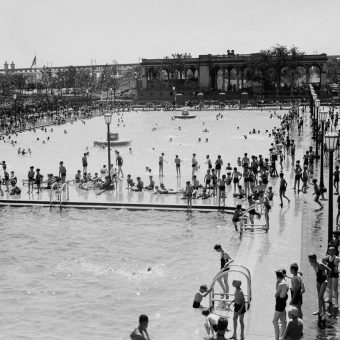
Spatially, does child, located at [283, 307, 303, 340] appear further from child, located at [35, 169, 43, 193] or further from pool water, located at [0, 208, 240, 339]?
child, located at [35, 169, 43, 193]

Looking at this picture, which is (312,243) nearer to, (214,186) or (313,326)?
(313,326)

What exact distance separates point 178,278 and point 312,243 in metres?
3.90

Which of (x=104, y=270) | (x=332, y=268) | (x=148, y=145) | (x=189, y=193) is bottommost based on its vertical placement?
(x=104, y=270)

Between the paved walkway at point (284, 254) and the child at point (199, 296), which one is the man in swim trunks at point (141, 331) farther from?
the child at point (199, 296)

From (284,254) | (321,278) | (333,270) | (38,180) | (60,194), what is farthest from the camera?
(38,180)

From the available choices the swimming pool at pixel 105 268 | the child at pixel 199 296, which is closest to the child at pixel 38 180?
the swimming pool at pixel 105 268

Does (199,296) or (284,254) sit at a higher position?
(284,254)

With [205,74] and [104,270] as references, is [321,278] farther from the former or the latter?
[205,74]

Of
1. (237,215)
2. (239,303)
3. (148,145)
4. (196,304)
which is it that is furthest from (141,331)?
(148,145)

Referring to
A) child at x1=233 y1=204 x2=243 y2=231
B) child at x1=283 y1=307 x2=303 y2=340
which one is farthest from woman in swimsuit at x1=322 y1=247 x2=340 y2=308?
child at x1=233 y1=204 x2=243 y2=231

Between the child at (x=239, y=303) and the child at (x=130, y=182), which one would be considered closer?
the child at (x=239, y=303)

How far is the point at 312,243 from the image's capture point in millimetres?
14844

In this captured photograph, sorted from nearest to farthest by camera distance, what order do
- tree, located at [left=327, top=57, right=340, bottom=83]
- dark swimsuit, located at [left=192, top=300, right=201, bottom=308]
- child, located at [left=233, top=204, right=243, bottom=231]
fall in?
dark swimsuit, located at [left=192, top=300, right=201, bottom=308]
child, located at [left=233, top=204, right=243, bottom=231]
tree, located at [left=327, top=57, right=340, bottom=83]

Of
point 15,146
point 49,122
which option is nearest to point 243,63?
point 49,122
